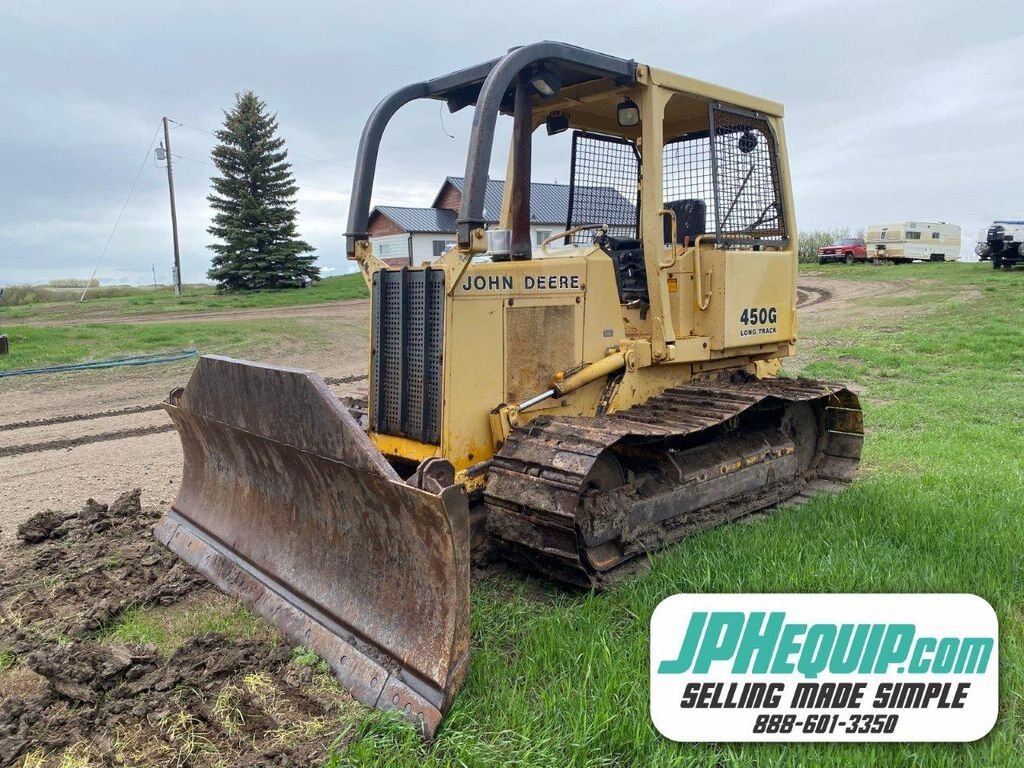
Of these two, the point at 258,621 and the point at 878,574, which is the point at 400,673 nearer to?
the point at 258,621

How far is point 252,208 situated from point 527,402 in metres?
30.9

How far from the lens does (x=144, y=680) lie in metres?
3.46

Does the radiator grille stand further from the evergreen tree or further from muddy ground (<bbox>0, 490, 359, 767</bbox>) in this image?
the evergreen tree

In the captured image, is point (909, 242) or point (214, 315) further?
point (909, 242)

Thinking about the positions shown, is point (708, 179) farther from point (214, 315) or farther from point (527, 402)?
point (214, 315)

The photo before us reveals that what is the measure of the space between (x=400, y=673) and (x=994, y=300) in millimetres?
21555

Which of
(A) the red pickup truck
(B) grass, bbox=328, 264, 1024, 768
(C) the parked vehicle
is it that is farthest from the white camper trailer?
(B) grass, bbox=328, 264, 1024, 768

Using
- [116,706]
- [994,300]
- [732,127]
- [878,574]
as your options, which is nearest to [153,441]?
[116,706]

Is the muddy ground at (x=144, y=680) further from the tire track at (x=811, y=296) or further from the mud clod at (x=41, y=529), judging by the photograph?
the tire track at (x=811, y=296)

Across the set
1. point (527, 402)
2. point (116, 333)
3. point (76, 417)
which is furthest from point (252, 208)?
point (527, 402)

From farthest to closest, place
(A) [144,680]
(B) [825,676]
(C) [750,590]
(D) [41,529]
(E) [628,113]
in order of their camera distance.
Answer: (D) [41,529]
(E) [628,113]
(C) [750,590]
(A) [144,680]
(B) [825,676]

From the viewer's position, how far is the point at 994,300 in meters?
20.6

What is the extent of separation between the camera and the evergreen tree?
108 ft

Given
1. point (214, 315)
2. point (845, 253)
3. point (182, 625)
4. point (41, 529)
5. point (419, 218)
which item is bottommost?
point (182, 625)
